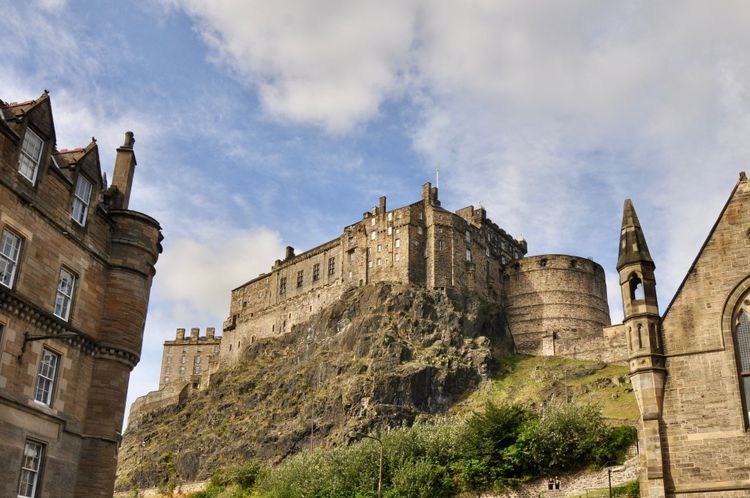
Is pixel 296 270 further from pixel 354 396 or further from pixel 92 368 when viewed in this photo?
pixel 92 368

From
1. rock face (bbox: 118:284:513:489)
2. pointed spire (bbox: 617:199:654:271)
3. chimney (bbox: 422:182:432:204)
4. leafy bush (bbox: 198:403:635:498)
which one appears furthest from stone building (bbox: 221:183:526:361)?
pointed spire (bbox: 617:199:654:271)

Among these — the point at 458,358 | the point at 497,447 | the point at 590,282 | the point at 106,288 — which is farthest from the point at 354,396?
the point at 106,288

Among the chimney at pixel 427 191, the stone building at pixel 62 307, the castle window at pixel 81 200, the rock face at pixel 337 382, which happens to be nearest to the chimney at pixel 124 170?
the stone building at pixel 62 307

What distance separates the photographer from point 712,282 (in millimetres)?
26312

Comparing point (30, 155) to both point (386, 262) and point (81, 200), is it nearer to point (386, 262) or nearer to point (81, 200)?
point (81, 200)

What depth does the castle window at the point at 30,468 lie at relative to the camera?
22.1m

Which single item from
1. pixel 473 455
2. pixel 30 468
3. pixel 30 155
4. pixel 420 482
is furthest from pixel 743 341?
pixel 420 482

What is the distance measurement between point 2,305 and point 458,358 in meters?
58.7

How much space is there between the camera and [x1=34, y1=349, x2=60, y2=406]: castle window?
23.2 m

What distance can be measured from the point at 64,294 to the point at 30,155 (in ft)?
14.3

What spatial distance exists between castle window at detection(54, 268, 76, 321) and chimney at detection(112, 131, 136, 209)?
4.10m

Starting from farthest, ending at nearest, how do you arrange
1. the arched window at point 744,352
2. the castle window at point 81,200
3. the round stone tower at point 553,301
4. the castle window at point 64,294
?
the round stone tower at point 553,301 < the castle window at point 81,200 < the arched window at point 744,352 < the castle window at point 64,294

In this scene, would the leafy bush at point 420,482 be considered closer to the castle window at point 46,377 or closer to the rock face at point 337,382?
the rock face at point 337,382

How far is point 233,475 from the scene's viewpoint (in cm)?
6775
